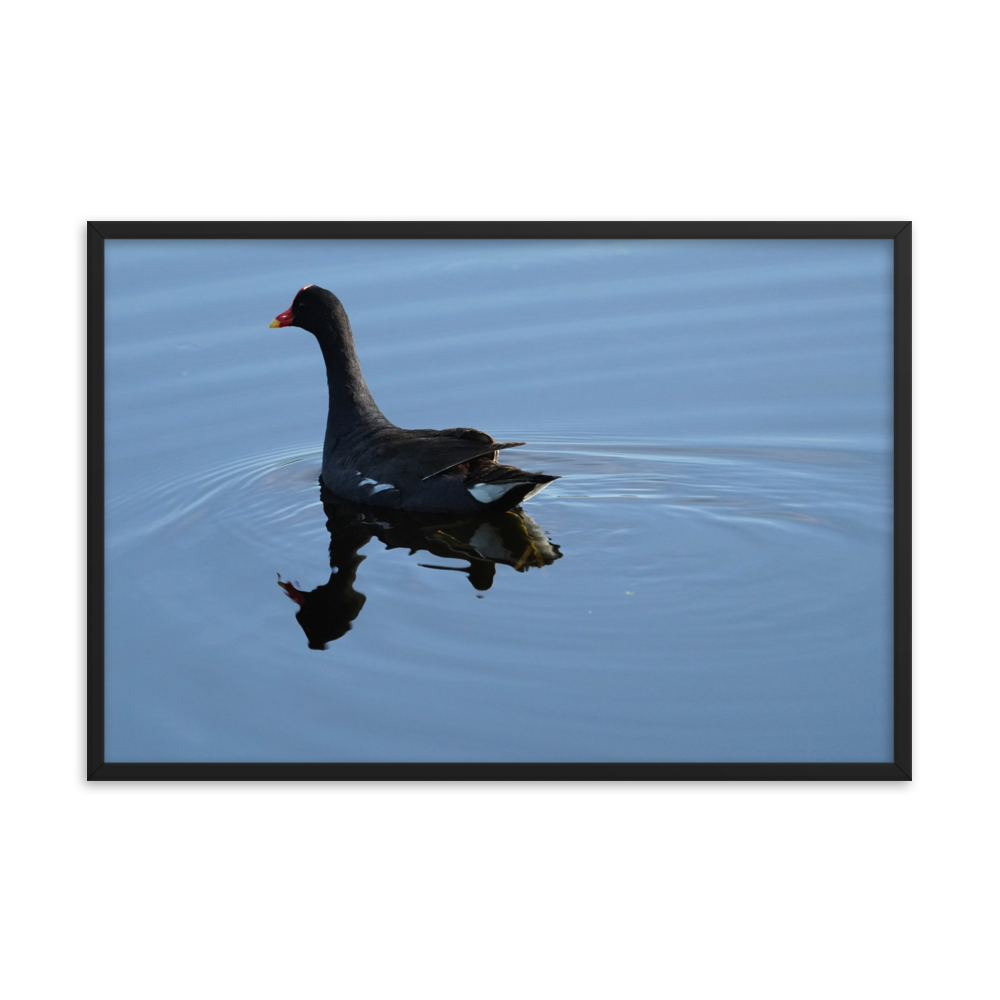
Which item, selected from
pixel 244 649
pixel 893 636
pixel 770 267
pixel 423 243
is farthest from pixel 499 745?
pixel 770 267

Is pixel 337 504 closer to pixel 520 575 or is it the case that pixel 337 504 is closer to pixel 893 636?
pixel 520 575

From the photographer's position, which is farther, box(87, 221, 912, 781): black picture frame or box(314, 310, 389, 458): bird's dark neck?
box(314, 310, 389, 458): bird's dark neck

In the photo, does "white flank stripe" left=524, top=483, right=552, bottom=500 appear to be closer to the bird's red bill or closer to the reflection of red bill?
→ the reflection of red bill

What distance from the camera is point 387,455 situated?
6008 millimetres

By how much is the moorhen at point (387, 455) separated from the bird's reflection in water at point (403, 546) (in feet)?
0.27

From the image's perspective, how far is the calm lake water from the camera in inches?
160

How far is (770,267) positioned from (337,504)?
263 cm

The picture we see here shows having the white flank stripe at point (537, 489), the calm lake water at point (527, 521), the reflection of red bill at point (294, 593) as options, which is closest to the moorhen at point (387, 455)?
the white flank stripe at point (537, 489)

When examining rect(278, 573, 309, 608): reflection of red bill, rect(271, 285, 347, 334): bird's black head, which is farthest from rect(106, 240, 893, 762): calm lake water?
rect(271, 285, 347, 334): bird's black head

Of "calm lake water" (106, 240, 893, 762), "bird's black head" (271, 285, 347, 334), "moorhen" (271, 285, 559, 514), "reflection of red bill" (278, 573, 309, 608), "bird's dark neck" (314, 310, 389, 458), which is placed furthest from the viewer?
"bird's dark neck" (314, 310, 389, 458)

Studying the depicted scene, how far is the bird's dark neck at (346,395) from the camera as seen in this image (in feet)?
20.8

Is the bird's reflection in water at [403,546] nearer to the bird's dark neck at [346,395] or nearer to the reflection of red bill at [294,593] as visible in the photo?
the reflection of red bill at [294,593]

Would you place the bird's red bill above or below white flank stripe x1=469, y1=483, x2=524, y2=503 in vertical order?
above

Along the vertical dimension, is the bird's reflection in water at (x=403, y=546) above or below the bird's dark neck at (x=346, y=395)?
below
